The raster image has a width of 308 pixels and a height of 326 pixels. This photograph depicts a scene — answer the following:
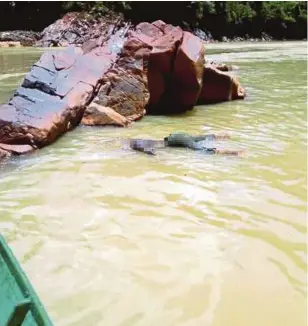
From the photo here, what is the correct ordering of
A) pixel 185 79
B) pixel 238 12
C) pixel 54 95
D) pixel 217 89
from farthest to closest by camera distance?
1. pixel 238 12
2. pixel 217 89
3. pixel 185 79
4. pixel 54 95

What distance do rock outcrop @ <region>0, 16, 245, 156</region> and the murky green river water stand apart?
424 mm

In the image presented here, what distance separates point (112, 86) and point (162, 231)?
469 cm

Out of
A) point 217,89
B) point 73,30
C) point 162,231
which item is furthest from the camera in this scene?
point 73,30

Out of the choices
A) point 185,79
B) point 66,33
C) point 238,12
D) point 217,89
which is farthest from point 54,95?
point 238,12

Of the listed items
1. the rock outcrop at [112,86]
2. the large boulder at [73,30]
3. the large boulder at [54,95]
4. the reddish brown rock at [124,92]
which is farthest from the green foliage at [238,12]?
the large boulder at [54,95]

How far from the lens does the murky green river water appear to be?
2984 mm

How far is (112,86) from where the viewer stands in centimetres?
823

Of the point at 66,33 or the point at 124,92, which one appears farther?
the point at 66,33

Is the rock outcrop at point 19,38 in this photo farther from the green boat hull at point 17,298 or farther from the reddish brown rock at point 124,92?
the green boat hull at point 17,298

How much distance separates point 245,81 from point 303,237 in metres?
9.48

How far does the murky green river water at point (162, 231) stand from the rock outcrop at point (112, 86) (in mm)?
424

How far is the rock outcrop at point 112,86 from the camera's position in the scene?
650cm

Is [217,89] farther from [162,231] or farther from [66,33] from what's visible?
[66,33]

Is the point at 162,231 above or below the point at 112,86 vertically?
below
